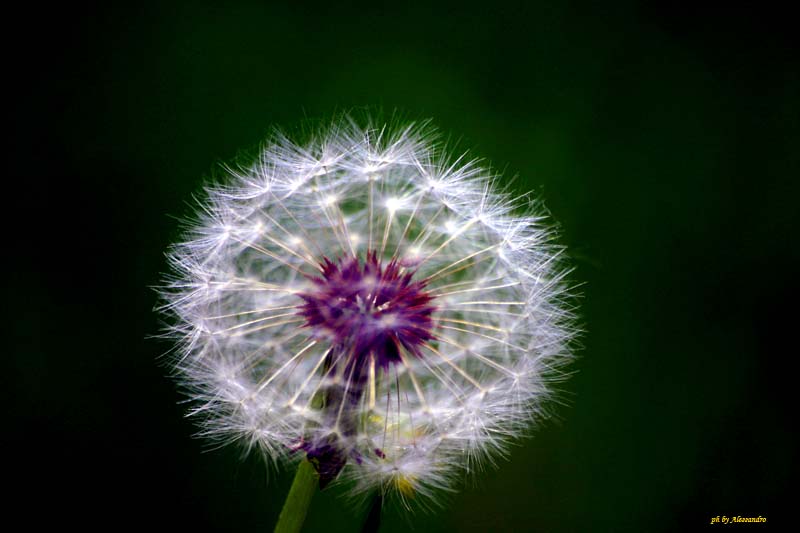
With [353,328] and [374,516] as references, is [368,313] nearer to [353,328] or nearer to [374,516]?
[353,328]

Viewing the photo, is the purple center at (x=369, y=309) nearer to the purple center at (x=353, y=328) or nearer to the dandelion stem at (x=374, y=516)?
the purple center at (x=353, y=328)

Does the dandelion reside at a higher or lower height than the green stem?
higher

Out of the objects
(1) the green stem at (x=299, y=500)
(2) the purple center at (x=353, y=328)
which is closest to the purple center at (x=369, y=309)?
(2) the purple center at (x=353, y=328)

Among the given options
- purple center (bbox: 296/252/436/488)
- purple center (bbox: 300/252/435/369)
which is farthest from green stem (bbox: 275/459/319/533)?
purple center (bbox: 300/252/435/369)

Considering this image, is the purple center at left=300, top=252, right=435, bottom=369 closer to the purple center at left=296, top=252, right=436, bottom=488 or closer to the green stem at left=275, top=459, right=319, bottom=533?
the purple center at left=296, top=252, right=436, bottom=488

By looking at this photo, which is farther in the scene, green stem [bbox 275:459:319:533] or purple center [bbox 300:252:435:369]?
purple center [bbox 300:252:435:369]

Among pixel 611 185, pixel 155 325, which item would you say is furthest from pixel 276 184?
pixel 611 185

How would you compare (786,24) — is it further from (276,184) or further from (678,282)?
(276,184)

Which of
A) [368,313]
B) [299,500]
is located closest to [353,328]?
[368,313]
